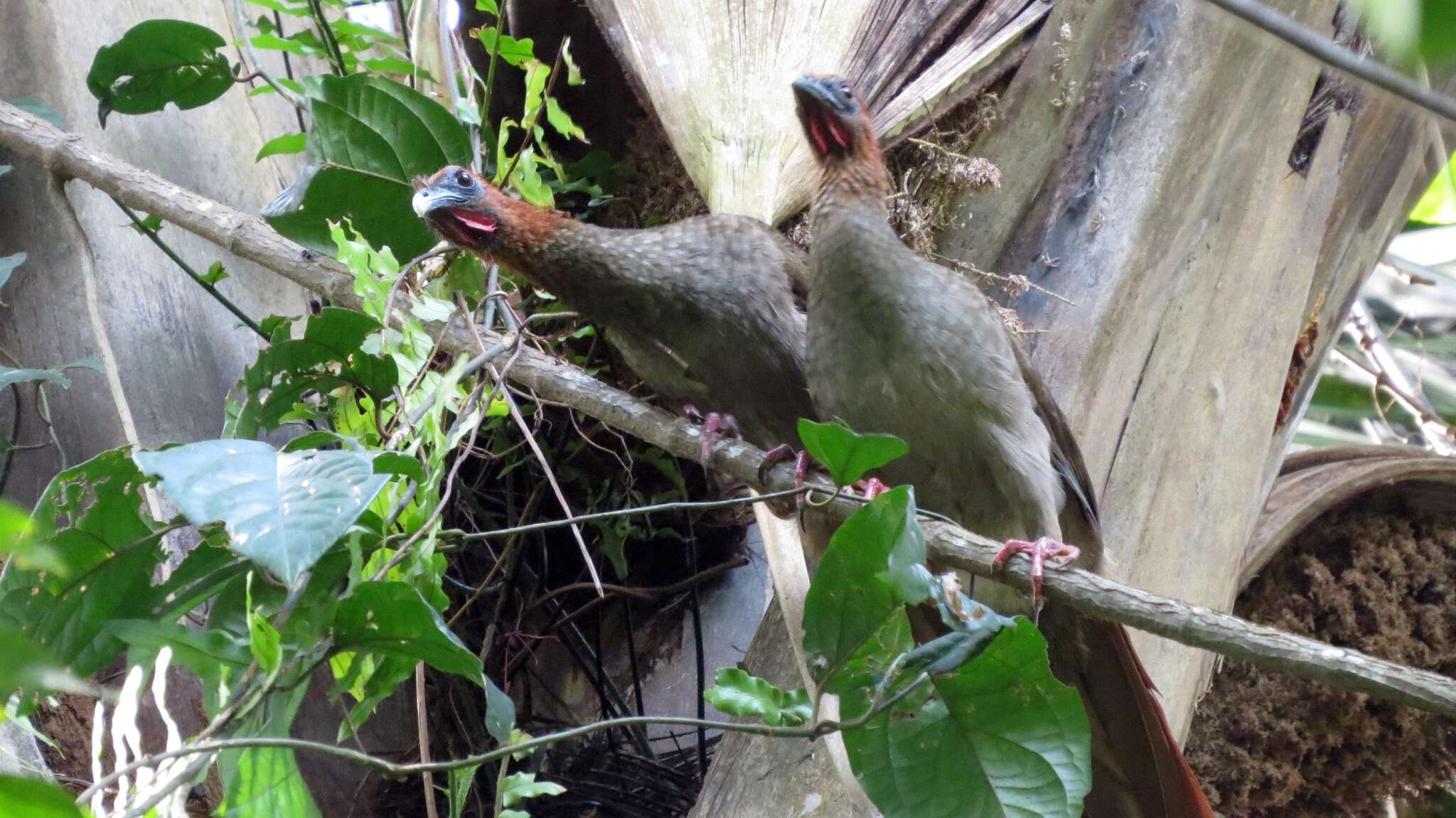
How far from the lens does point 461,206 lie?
103 inches

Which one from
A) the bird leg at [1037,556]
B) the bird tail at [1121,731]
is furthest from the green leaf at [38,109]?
the bird tail at [1121,731]

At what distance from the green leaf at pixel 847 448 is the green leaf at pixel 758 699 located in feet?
1.04

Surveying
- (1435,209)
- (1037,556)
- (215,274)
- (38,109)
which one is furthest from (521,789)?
(1435,209)

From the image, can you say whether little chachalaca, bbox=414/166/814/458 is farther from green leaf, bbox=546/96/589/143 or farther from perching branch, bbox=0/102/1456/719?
green leaf, bbox=546/96/589/143

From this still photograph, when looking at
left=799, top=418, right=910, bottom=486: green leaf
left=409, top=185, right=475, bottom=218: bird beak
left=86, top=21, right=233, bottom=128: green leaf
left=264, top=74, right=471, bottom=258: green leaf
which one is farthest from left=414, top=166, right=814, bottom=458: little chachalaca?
left=799, top=418, right=910, bottom=486: green leaf

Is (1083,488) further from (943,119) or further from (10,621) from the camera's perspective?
(10,621)

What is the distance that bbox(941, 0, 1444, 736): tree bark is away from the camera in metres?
2.65

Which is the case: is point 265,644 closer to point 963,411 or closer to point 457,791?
point 457,791

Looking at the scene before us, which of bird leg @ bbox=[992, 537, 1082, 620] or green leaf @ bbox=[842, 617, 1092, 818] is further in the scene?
bird leg @ bbox=[992, 537, 1082, 620]

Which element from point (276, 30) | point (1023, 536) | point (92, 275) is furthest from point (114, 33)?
point (1023, 536)

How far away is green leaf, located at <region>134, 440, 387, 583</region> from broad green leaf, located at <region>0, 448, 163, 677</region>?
40 cm

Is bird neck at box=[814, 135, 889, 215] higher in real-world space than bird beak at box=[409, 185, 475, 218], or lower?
higher

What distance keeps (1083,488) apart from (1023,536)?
0.23 m

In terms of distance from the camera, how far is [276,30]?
3254mm
